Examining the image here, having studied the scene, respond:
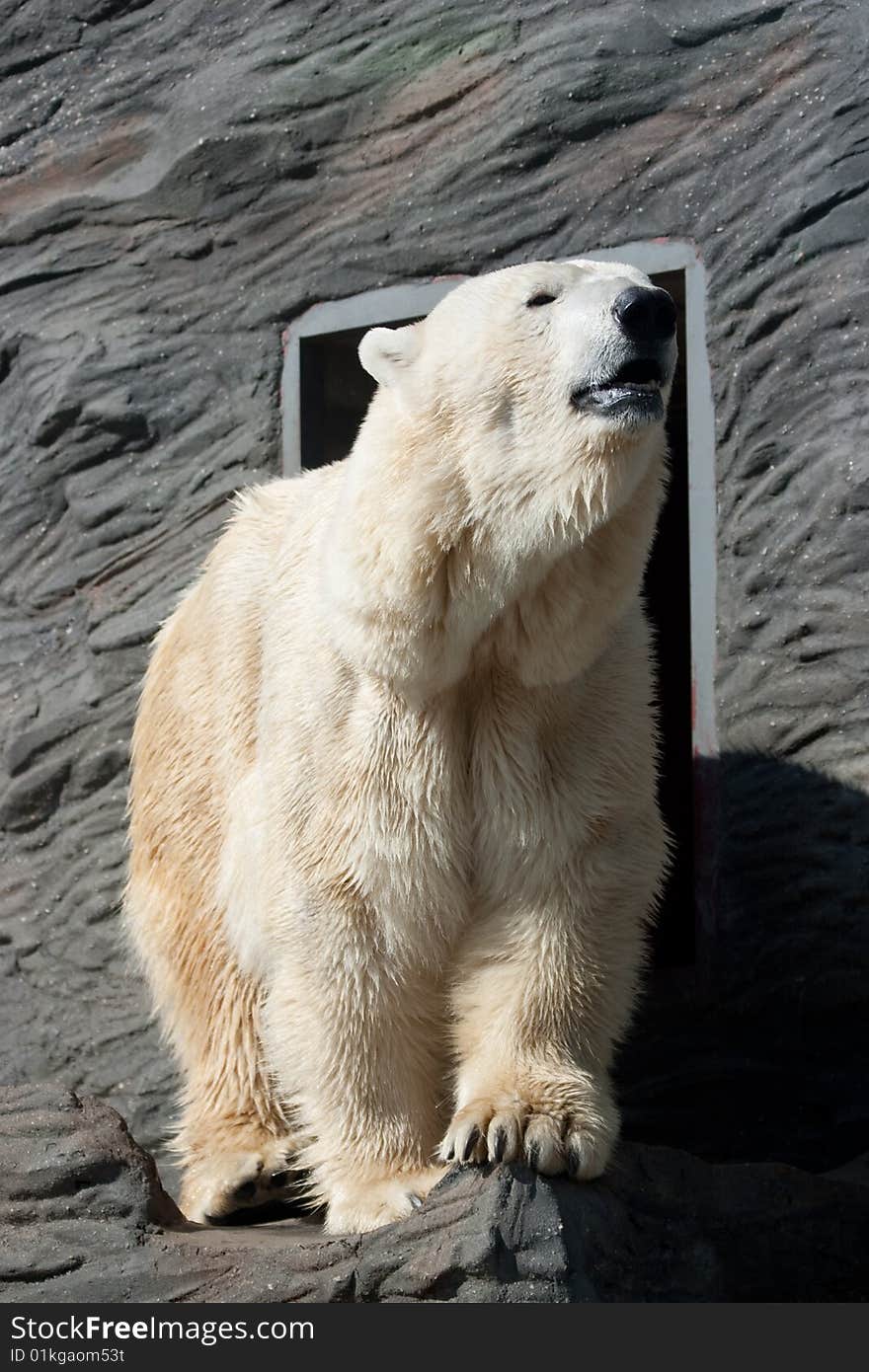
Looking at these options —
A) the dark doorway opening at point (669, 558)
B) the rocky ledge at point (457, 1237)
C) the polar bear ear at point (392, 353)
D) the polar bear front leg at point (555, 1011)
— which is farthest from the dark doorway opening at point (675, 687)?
the polar bear ear at point (392, 353)

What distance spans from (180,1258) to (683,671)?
3.68 m

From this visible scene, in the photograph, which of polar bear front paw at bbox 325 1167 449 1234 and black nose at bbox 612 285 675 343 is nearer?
black nose at bbox 612 285 675 343

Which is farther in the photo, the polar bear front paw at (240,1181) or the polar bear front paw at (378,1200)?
the polar bear front paw at (240,1181)

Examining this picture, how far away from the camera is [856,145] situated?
156 inches

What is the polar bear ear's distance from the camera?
3.18 meters

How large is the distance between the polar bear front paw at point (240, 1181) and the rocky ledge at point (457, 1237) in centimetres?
13

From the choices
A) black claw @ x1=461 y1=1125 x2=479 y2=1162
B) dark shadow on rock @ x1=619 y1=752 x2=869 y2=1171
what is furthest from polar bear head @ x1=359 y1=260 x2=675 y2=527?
dark shadow on rock @ x1=619 y1=752 x2=869 y2=1171

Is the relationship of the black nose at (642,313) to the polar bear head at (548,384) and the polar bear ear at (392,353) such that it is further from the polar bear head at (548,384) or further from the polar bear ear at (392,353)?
the polar bear ear at (392,353)

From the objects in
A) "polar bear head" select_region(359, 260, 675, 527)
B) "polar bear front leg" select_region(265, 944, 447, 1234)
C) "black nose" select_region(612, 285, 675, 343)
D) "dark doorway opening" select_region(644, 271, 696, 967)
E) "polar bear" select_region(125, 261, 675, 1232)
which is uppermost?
"black nose" select_region(612, 285, 675, 343)

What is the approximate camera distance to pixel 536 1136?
289 centimetres

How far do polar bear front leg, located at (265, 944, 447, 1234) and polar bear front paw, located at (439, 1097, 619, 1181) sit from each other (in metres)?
0.24

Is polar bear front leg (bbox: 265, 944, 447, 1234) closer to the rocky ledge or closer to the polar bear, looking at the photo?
the polar bear

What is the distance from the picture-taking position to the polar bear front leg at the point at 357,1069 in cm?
318

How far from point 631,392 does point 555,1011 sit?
1093mm
